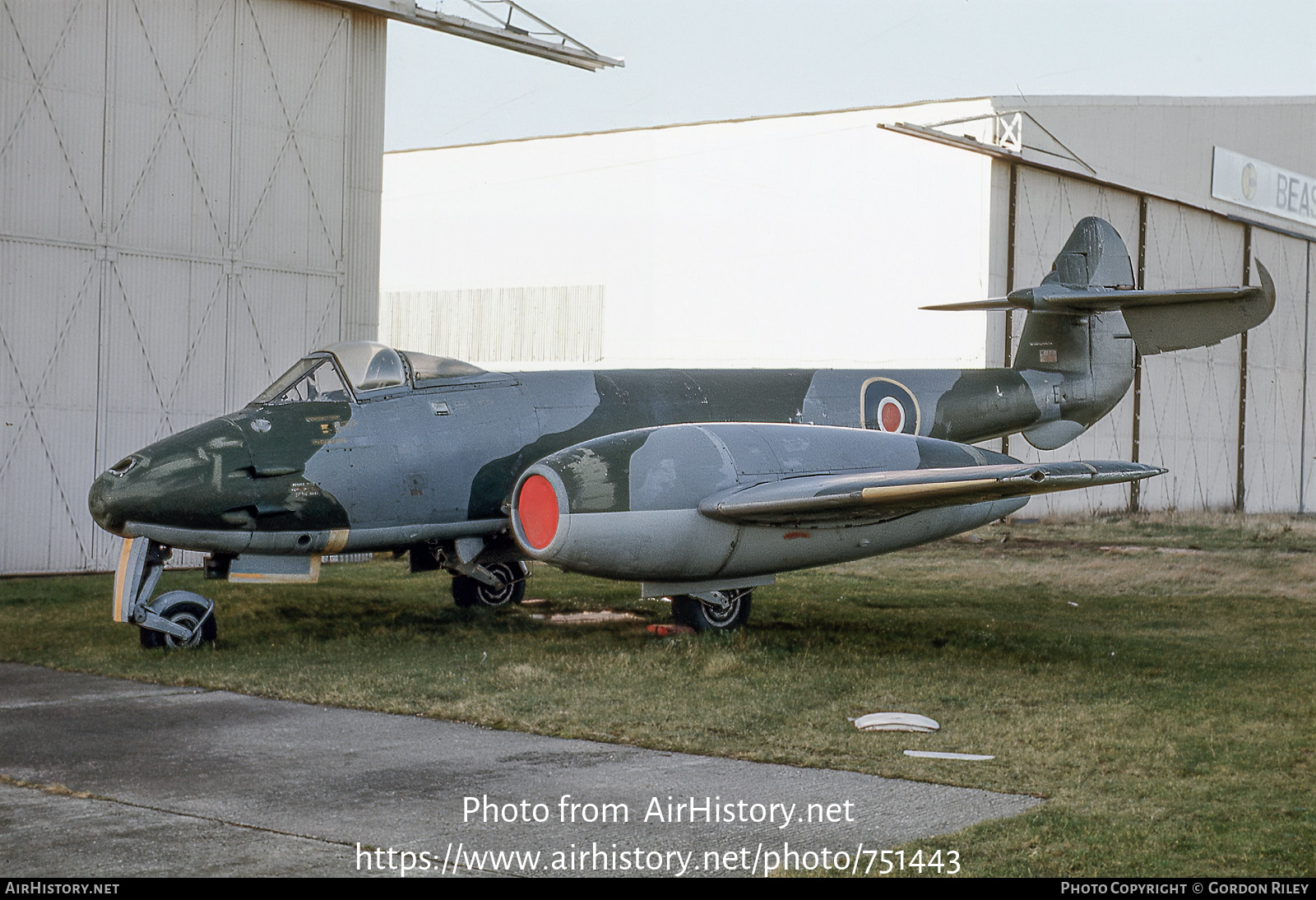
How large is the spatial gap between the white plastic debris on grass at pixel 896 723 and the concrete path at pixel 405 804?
3.70 ft

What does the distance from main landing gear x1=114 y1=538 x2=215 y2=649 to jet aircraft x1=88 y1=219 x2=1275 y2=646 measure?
1 centimetres

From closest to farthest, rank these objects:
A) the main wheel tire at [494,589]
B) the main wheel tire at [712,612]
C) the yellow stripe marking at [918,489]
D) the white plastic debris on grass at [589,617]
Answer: the yellow stripe marking at [918,489] → the main wheel tire at [712,612] → the white plastic debris on grass at [589,617] → the main wheel tire at [494,589]

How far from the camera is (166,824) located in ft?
16.8

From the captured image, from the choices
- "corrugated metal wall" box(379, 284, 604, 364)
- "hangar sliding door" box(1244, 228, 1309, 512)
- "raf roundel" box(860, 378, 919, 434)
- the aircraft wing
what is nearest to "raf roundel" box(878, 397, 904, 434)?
"raf roundel" box(860, 378, 919, 434)

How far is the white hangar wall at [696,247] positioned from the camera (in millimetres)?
25906

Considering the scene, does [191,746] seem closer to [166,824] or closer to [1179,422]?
[166,824]

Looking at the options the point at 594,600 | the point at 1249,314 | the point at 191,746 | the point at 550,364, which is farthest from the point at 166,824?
the point at 550,364

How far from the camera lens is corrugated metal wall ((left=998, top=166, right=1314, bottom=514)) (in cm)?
2681

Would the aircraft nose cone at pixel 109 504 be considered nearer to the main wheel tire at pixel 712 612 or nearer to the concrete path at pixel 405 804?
the concrete path at pixel 405 804

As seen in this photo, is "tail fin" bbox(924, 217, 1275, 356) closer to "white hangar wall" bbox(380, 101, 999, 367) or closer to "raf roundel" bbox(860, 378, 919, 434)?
"raf roundel" bbox(860, 378, 919, 434)

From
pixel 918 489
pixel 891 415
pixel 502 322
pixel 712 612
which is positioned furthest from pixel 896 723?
pixel 502 322

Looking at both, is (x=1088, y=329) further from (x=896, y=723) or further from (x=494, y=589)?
(x=896, y=723)

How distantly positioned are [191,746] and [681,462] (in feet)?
13.2

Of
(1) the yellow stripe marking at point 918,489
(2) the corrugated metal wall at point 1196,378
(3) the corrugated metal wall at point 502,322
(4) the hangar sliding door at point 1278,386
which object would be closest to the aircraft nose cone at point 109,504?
(1) the yellow stripe marking at point 918,489
